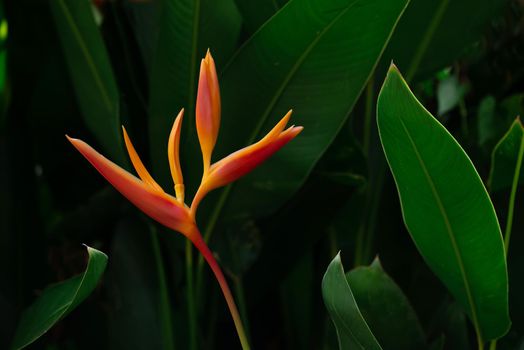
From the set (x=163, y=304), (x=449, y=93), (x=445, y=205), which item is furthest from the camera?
(x=449, y=93)

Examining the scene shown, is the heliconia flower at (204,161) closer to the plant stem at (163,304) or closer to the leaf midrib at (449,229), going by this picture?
the leaf midrib at (449,229)

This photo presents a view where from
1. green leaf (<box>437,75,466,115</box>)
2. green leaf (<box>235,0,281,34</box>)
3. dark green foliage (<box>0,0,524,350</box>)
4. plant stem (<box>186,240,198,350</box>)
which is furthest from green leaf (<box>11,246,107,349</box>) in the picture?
green leaf (<box>437,75,466,115</box>)

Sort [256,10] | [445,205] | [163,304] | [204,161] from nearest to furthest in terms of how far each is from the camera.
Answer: [204,161] < [445,205] < [256,10] < [163,304]

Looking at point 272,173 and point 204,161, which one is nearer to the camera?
point 204,161

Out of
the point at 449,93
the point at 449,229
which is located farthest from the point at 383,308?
the point at 449,93

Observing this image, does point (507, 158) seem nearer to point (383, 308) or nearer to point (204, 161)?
point (383, 308)

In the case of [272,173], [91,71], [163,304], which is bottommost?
[163,304]
